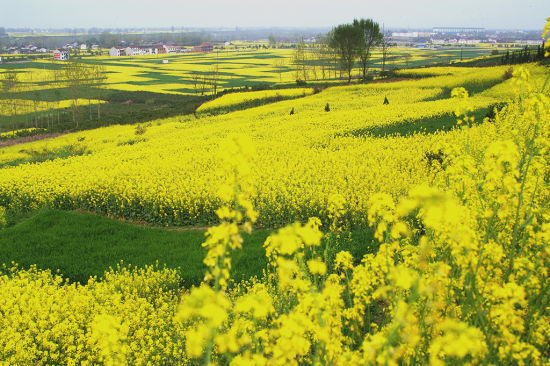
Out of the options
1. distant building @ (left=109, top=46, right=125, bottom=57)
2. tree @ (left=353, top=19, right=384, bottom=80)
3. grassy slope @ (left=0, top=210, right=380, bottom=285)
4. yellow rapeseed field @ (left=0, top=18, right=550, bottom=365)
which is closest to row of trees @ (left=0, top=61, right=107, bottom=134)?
yellow rapeseed field @ (left=0, top=18, right=550, bottom=365)

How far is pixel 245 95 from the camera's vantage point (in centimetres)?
4650

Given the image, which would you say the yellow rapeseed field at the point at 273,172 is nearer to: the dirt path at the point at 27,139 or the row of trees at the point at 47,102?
the dirt path at the point at 27,139

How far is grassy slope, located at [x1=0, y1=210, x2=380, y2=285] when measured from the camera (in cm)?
826

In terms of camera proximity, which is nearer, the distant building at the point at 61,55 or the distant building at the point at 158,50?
the distant building at the point at 61,55

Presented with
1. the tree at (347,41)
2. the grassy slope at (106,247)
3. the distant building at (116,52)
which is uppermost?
the distant building at (116,52)

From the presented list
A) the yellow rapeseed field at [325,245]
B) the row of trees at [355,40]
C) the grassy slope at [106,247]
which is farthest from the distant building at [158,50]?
the grassy slope at [106,247]

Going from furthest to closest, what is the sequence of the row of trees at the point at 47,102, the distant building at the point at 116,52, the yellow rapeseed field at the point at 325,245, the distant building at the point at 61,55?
the distant building at the point at 116,52 → the distant building at the point at 61,55 → the row of trees at the point at 47,102 → the yellow rapeseed field at the point at 325,245

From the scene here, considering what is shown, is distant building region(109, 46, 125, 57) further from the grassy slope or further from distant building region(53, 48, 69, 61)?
the grassy slope

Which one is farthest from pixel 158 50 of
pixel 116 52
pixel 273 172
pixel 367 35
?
pixel 273 172

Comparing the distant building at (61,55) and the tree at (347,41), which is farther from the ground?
the distant building at (61,55)

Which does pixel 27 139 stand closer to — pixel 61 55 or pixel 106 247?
pixel 106 247

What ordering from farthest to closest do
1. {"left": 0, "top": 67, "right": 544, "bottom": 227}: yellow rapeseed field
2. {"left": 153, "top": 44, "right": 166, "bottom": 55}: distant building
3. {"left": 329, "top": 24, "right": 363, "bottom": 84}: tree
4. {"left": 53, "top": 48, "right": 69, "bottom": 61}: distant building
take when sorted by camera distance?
{"left": 153, "top": 44, "right": 166, "bottom": 55}: distant building < {"left": 53, "top": 48, "right": 69, "bottom": 61}: distant building < {"left": 329, "top": 24, "right": 363, "bottom": 84}: tree < {"left": 0, "top": 67, "right": 544, "bottom": 227}: yellow rapeseed field

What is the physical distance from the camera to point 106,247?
31.9 feet

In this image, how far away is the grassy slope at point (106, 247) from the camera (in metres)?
8.26
